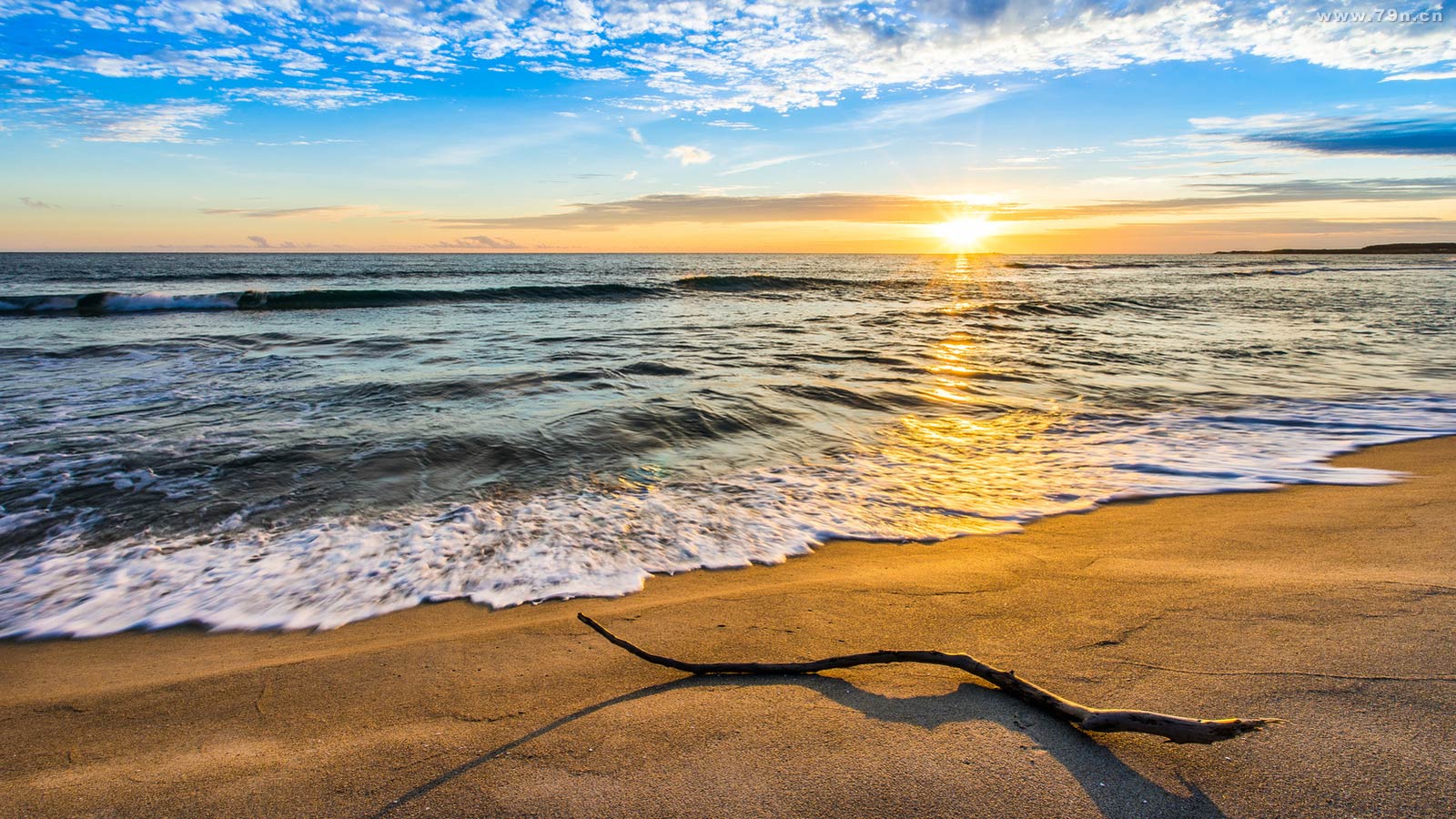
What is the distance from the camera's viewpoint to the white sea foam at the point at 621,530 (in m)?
3.61

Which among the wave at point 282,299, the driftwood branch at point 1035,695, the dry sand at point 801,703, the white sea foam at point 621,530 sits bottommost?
the white sea foam at point 621,530

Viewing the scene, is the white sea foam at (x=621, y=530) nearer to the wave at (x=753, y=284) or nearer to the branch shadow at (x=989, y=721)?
the branch shadow at (x=989, y=721)

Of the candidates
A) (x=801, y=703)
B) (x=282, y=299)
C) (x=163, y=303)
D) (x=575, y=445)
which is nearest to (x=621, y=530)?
(x=575, y=445)

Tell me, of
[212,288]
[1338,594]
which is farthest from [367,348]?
[212,288]

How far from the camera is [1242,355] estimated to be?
1203 centimetres

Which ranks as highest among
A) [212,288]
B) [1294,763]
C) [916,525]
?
[212,288]

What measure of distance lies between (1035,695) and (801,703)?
2.54 feet

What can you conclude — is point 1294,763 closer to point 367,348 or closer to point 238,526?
point 238,526

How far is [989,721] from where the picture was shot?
2189mm

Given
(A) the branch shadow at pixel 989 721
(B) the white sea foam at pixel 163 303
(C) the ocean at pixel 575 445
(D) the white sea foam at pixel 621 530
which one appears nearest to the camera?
(A) the branch shadow at pixel 989 721

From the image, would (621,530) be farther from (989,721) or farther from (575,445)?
(989,721)

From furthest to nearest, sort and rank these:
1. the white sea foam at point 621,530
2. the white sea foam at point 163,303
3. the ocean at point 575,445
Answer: the white sea foam at point 163,303 → the ocean at point 575,445 → the white sea foam at point 621,530

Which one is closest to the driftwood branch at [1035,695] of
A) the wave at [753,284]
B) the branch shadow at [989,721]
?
the branch shadow at [989,721]

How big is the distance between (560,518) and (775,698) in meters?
2.73
